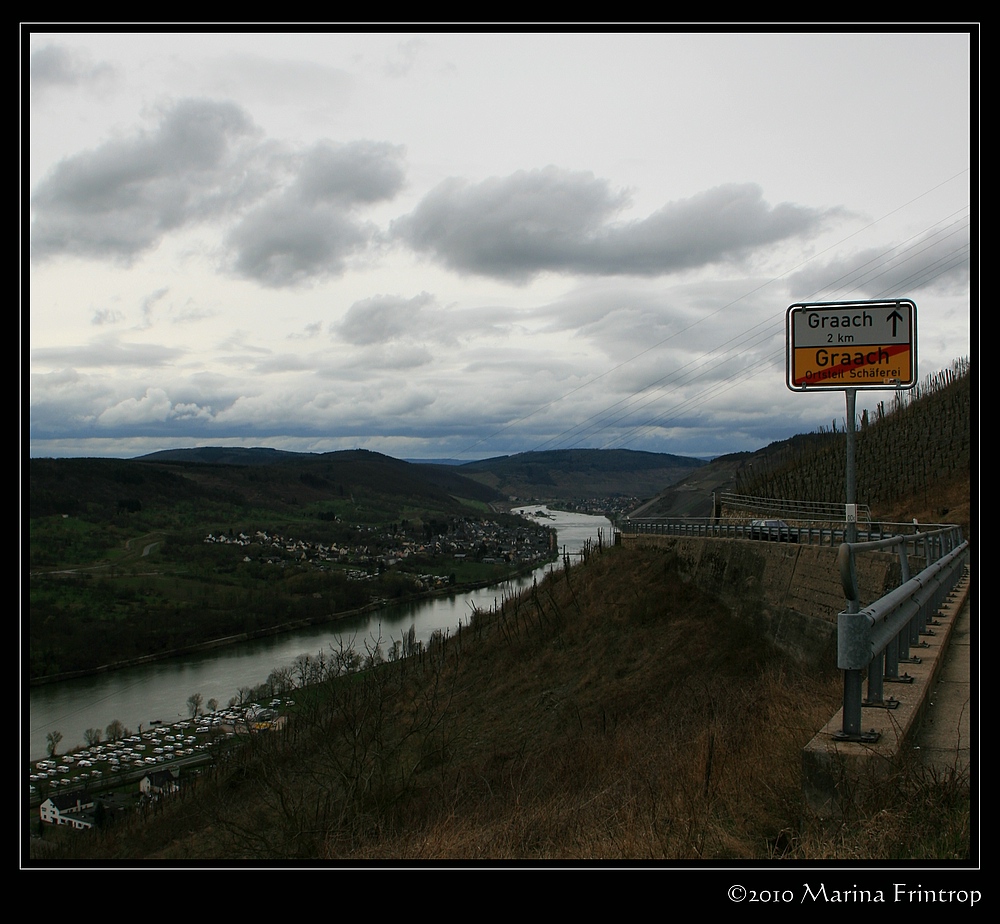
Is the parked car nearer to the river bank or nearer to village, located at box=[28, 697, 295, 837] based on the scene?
village, located at box=[28, 697, 295, 837]

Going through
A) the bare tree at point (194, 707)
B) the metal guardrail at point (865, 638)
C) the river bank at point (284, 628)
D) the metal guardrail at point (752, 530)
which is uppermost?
the metal guardrail at point (865, 638)

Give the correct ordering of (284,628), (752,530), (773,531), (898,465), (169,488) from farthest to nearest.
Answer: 1. (169,488)
2. (284,628)
3. (898,465)
4. (752,530)
5. (773,531)

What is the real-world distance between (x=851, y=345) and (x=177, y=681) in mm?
52720

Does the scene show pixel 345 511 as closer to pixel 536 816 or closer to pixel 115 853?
pixel 115 853

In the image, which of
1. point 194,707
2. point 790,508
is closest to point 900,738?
point 790,508

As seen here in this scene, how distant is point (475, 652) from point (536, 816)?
27860 millimetres

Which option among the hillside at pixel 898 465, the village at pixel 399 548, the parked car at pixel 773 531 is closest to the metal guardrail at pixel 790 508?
the hillside at pixel 898 465

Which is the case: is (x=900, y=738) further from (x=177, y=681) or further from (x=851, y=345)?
(x=177, y=681)

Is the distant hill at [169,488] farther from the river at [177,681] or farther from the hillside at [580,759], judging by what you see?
the hillside at [580,759]

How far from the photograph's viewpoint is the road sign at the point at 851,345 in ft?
18.1

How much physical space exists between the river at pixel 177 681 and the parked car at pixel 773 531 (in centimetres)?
1458

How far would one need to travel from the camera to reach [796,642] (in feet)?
65.1

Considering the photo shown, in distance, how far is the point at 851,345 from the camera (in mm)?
5590
